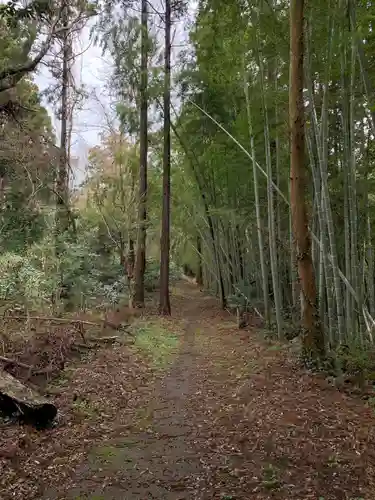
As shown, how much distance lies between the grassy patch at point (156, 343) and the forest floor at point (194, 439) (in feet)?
2.16

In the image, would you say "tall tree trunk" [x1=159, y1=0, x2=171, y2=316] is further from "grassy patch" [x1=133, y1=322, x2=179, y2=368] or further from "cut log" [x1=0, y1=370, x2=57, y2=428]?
"cut log" [x1=0, y1=370, x2=57, y2=428]

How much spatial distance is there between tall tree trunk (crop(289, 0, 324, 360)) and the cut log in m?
2.93

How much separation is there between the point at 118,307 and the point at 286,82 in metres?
6.62

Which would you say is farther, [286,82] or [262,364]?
[286,82]

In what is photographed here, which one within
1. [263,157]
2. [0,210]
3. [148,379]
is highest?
[263,157]

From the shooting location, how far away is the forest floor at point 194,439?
Answer: 2.59m

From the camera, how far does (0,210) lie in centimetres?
923

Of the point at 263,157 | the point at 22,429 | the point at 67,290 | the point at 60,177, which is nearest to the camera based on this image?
the point at 22,429

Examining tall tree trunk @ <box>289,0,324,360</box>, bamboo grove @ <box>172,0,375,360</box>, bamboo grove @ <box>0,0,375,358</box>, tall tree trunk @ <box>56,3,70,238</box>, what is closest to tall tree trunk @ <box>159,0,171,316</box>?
bamboo grove @ <box>0,0,375,358</box>

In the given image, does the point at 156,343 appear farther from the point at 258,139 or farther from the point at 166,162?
the point at 166,162

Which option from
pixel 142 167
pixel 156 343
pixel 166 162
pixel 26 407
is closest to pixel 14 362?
pixel 26 407

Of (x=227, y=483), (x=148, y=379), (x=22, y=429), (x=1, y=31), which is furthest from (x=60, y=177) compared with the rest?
(x=227, y=483)

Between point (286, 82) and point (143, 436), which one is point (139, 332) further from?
point (286, 82)

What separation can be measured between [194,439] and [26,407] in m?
1.45
